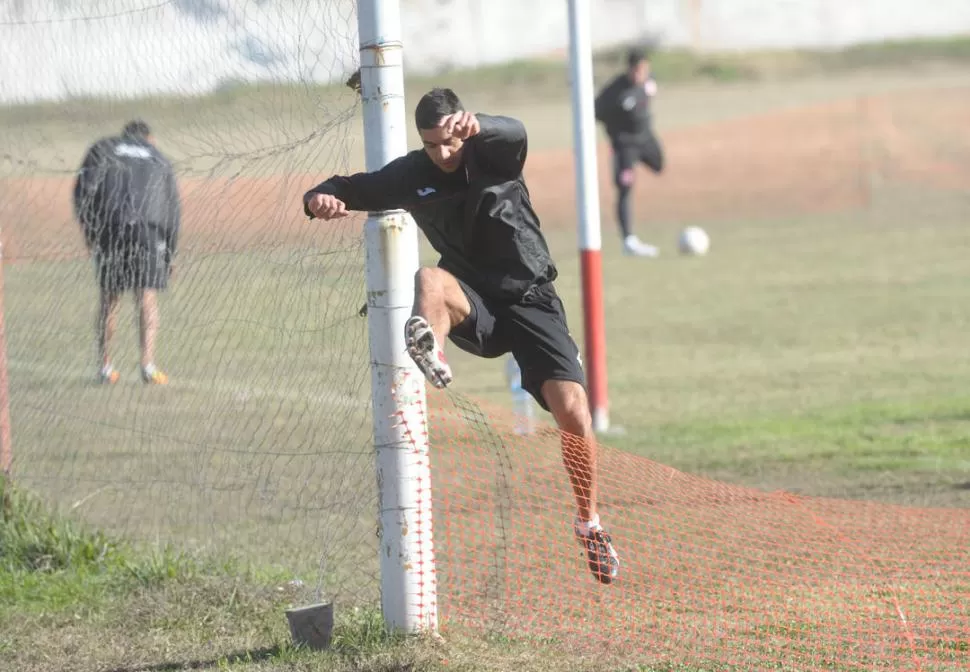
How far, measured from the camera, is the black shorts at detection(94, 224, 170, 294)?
7.48m

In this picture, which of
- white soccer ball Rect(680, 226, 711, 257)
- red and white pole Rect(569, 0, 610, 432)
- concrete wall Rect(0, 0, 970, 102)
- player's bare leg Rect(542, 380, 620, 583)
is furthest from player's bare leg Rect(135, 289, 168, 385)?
white soccer ball Rect(680, 226, 711, 257)

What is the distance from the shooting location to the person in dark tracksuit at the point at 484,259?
5914 millimetres

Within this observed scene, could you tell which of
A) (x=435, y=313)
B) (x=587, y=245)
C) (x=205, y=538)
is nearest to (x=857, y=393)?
(x=587, y=245)

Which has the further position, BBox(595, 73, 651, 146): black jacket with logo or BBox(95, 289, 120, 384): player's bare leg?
BBox(595, 73, 651, 146): black jacket with logo

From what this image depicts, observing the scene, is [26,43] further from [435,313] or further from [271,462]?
[435,313]

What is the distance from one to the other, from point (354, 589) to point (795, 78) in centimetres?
3973

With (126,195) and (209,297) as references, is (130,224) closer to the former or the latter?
(126,195)

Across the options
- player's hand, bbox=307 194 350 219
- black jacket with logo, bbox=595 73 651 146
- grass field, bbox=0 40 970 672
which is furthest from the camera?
black jacket with logo, bbox=595 73 651 146

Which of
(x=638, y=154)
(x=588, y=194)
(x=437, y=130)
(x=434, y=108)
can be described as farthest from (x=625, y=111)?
(x=437, y=130)

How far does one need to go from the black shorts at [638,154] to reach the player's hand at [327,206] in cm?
1626

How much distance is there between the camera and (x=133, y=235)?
770 centimetres

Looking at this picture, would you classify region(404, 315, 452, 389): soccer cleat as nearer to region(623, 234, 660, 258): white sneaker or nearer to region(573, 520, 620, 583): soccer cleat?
region(573, 520, 620, 583): soccer cleat

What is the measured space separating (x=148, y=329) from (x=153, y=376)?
34 cm

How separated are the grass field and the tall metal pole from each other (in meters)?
0.25
